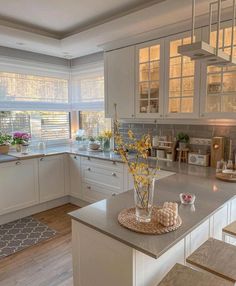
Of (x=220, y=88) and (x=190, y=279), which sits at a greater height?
(x=220, y=88)

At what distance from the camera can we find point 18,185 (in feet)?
10.9

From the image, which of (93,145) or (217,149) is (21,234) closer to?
(93,145)

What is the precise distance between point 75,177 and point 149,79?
6.23ft

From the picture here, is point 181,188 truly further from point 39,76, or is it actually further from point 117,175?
point 39,76

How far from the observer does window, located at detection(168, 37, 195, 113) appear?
261cm

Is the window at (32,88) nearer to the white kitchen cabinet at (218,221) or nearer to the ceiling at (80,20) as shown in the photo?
the ceiling at (80,20)

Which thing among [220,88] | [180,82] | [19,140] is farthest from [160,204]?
[19,140]

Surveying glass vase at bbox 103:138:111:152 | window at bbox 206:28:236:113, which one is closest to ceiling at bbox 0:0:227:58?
window at bbox 206:28:236:113

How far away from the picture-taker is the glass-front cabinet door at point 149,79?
112 inches

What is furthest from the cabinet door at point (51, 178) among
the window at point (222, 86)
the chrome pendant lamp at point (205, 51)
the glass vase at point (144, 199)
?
the chrome pendant lamp at point (205, 51)

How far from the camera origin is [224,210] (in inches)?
78.6

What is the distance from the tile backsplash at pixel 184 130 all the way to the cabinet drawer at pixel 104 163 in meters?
0.64

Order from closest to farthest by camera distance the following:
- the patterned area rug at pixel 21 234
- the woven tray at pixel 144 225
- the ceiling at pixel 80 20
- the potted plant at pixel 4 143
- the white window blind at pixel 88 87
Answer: the woven tray at pixel 144 225 → the ceiling at pixel 80 20 → the patterned area rug at pixel 21 234 → the potted plant at pixel 4 143 → the white window blind at pixel 88 87

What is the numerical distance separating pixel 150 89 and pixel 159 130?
2.02ft
